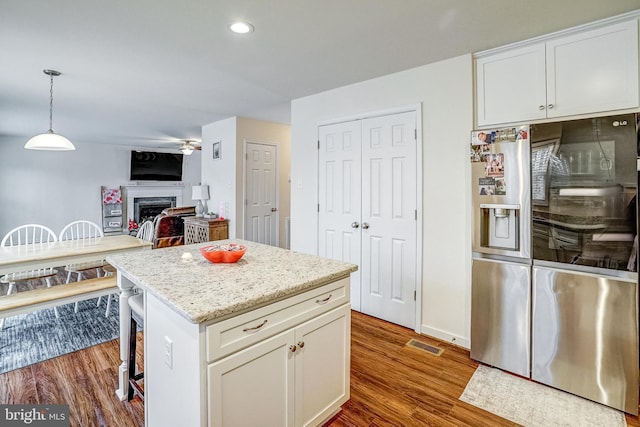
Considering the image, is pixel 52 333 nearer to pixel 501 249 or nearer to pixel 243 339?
pixel 243 339

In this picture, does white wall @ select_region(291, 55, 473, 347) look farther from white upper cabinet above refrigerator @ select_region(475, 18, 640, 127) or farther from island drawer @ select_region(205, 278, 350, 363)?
island drawer @ select_region(205, 278, 350, 363)

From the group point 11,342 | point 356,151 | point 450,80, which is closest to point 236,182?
point 356,151

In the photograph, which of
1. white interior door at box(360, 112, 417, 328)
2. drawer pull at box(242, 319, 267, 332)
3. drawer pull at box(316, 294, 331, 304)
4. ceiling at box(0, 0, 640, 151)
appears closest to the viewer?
drawer pull at box(242, 319, 267, 332)

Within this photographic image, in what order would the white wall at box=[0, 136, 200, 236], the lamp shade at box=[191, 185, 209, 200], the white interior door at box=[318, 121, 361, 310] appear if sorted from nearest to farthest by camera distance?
the white interior door at box=[318, 121, 361, 310], the lamp shade at box=[191, 185, 209, 200], the white wall at box=[0, 136, 200, 236]

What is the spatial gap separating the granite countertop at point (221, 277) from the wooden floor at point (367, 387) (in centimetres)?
87

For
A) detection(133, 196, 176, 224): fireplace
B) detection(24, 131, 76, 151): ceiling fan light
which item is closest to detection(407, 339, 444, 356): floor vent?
detection(24, 131, 76, 151): ceiling fan light

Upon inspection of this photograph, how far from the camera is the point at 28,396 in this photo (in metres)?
1.99

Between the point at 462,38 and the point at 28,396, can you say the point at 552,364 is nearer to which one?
the point at 462,38

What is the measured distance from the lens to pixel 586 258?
197 centimetres

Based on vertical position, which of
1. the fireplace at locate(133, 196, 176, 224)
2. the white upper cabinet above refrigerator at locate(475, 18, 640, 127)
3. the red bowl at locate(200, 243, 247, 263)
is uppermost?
the white upper cabinet above refrigerator at locate(475, 18, 640, 127)

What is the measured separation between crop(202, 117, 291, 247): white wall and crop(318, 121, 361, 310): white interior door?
1814 mm

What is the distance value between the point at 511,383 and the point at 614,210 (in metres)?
1.31

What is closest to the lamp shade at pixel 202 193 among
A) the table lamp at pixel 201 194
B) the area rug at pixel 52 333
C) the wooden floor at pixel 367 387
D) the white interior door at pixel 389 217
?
the table lamp at pixel 201 194

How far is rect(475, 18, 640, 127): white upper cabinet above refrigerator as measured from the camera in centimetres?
198
